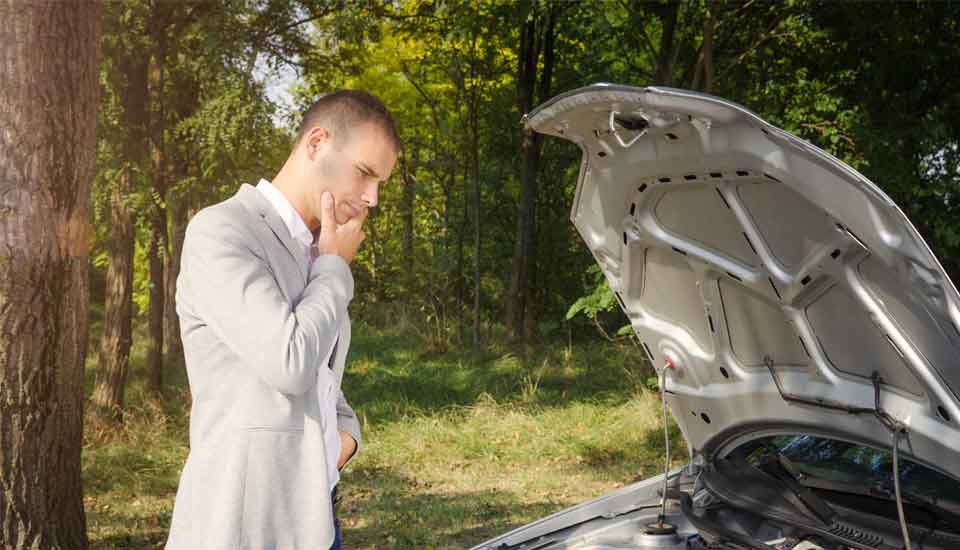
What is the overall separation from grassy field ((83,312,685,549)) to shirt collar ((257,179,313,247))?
4.76 metres

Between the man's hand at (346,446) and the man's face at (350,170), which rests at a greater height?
the man's face at (350,170)

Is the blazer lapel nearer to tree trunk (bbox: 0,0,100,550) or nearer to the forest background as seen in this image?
tree trunk (bbox: 0,0,100,550)

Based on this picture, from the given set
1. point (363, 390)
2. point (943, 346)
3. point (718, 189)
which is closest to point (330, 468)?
point (718, 189)

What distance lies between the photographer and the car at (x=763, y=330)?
2059 millimetres

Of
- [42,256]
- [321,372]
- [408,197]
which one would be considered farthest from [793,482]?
[408,197]

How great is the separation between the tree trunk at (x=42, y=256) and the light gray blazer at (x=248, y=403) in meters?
2.88

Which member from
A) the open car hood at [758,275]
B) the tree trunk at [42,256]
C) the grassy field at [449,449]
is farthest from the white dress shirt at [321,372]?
the grassy field at [449,449]

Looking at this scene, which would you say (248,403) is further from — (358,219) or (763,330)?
(763,330)

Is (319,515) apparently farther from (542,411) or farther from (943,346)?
(542,411)

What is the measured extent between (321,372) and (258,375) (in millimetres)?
237

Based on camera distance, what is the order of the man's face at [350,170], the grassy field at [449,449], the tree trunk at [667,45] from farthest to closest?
the tree trunk at [667,45] < the grassy field at [449,449] < the man's face at [350,170]

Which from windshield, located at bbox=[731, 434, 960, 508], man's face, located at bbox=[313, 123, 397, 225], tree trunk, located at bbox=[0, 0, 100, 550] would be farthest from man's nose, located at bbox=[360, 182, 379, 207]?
tree trunk, located at bbox=[0, 0, 100, 550]

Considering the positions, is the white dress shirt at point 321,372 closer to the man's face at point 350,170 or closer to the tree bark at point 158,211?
the man's face at point 350,170

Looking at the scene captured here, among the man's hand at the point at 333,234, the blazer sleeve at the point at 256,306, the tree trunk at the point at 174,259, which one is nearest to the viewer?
the blazer sleeve at the point at 256,306
